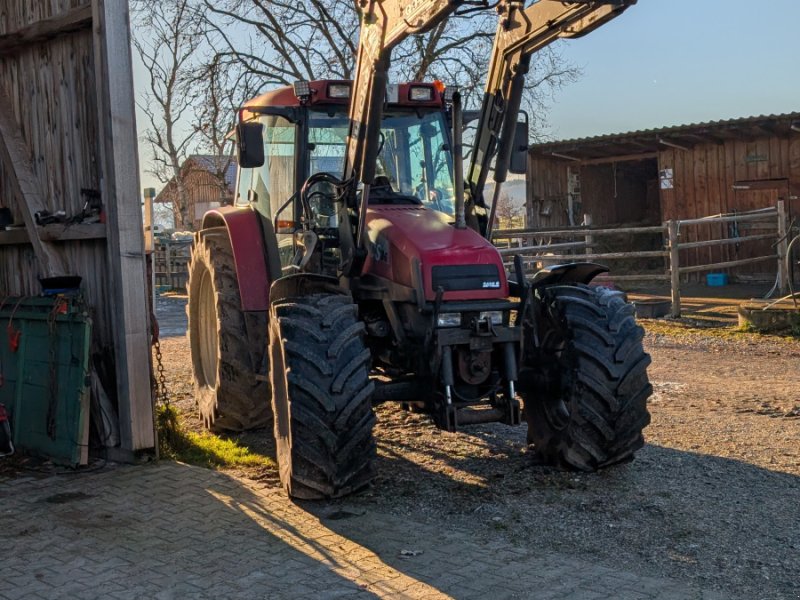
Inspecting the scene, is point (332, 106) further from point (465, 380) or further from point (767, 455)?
point (767, 455)

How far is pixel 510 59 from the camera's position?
605cm

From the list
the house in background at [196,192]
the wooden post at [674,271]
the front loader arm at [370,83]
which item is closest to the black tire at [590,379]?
the front loader arm at [370,83]

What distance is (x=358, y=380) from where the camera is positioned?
5.35 meters

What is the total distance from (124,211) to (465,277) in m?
2.42

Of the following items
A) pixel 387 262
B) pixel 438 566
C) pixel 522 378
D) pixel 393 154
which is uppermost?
pixel 393 154

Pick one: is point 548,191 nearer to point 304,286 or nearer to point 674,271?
point 674,271

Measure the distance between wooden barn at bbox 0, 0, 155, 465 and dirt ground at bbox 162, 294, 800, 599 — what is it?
1.24 meters

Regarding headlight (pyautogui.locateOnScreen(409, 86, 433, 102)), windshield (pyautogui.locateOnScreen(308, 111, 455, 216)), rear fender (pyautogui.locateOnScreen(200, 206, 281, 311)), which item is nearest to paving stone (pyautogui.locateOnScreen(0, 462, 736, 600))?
rear fender (pyautogui.locateOnScreen(200, 206, 281, 311))

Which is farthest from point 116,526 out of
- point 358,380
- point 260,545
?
point 358,380

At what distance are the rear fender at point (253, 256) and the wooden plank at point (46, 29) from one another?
1681 mm

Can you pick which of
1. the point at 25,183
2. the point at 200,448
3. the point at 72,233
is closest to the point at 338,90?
the point at 72,233

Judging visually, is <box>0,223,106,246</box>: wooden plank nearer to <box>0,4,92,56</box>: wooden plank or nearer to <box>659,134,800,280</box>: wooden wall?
<box>0,4,92,56</box>: wooden plank

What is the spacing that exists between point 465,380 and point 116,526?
212 centimetres

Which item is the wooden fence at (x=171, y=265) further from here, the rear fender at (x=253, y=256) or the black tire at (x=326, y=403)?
the black tire at (x=326, y=403)
